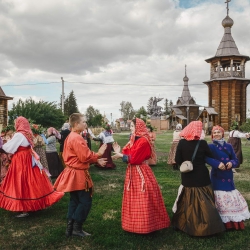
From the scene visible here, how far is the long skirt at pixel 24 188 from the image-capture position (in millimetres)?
5266

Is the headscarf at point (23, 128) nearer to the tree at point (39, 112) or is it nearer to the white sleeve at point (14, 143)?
the white sleeve at point (14, 143)

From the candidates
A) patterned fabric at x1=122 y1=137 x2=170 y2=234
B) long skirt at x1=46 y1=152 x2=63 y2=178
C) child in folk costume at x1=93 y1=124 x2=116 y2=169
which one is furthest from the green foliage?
patterned fabric at x1=122 y1=137 x2=170 y2=234

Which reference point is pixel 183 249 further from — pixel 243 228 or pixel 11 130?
pixel 11 130

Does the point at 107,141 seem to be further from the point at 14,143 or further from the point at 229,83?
the point at 229,83

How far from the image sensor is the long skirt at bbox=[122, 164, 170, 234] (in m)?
4.23

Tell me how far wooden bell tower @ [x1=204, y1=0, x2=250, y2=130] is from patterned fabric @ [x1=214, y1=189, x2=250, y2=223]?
1472 inches

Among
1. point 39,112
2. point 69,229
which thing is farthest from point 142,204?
point 39,112

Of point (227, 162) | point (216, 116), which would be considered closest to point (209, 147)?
point (227, 162)

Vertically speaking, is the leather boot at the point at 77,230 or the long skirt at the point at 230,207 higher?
the long skirt at the point at 230,207

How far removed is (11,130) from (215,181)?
6.13 metres

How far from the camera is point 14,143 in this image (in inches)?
214

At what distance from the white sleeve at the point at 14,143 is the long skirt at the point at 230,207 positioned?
344cm

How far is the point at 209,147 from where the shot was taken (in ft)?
15.7

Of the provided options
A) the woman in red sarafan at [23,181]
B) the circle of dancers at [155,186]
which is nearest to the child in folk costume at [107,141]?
the woman in red sarafan at [23,181]
